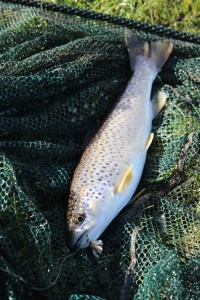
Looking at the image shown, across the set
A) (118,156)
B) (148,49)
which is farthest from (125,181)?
(148,49)

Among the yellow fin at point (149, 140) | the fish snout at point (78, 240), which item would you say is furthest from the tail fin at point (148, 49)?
the fish snout at point (78, 240)

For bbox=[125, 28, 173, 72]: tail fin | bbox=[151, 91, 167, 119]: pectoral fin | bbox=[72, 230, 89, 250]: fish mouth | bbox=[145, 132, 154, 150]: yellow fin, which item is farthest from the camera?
bbox=[125, 28, 173, 72]: tail fin

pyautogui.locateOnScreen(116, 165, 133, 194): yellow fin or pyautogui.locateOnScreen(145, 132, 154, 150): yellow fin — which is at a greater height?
pyautogui.locateOnScreen(145, 132, 154, 150): yellow fin

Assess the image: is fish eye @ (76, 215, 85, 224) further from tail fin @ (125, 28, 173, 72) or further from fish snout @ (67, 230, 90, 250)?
tail fin @ (125, 28, 173, 72)

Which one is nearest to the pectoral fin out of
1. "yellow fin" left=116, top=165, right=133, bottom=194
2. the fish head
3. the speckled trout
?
the speckled trout

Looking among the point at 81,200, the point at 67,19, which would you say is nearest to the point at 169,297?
the point at 81,200

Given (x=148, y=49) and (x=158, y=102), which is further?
(x=148, y=49)

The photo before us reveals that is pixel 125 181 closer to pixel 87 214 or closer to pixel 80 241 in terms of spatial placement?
pixel 87 214
